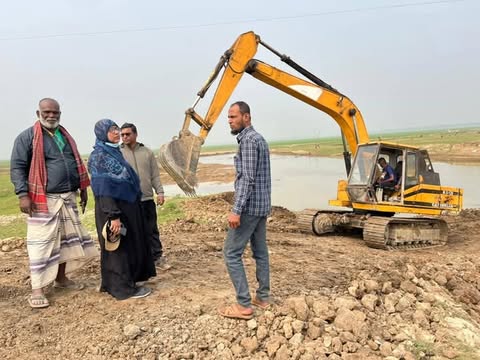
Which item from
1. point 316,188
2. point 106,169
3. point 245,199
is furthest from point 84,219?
point 316,188

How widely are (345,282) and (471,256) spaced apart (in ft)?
11.7

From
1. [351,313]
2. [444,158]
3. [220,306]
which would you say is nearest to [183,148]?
[220,306]

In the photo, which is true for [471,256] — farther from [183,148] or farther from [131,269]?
[131,269]

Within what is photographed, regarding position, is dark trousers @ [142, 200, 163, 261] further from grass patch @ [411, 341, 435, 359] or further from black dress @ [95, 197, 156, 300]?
grass patch @ [411, 341, 435, 359]

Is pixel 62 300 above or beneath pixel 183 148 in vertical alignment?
beneath

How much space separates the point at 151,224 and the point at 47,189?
1.49 metres

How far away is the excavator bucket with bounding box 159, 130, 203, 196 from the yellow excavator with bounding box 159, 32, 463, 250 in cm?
2

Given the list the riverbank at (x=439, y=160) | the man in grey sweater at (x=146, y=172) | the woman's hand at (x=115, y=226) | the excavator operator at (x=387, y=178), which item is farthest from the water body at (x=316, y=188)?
the woman's hand at (x=115, y=226)

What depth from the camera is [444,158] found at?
3350 centimetres

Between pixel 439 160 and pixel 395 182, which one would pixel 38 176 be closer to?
pixel 395 182

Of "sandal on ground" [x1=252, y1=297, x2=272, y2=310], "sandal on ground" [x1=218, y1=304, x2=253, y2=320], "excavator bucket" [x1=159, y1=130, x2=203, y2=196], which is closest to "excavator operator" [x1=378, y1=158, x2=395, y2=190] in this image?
"excavator bucket" [x1=159, y1=130, x2=203, y2=196]

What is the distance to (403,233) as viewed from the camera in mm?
8508

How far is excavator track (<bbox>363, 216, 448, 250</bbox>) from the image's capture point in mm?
8055

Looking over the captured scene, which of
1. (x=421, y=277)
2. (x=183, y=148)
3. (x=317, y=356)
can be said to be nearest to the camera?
(x=317, y=356)
